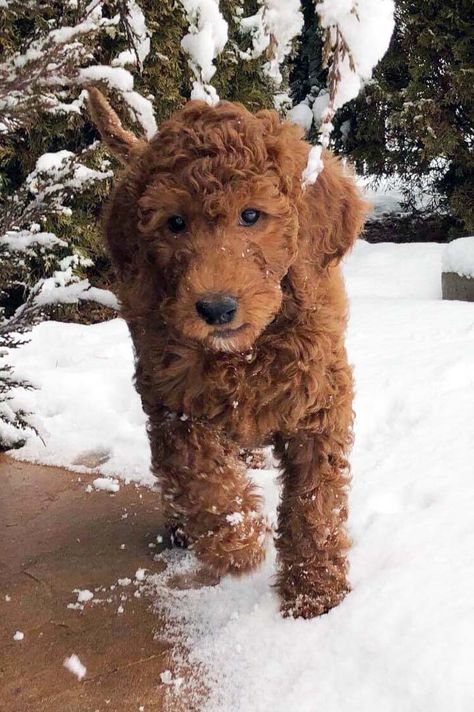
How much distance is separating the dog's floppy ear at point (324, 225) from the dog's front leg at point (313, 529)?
48 centimetres

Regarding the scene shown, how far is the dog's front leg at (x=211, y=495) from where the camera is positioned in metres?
2.22

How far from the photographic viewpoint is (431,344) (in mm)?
4555

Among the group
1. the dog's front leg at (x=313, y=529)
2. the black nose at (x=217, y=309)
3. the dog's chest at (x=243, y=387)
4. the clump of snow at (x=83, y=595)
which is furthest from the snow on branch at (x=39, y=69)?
the clump of snow at (x=83, y=595)

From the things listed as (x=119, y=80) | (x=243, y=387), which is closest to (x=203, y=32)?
(x=119, y=80)

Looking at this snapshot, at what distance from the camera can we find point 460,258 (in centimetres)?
598

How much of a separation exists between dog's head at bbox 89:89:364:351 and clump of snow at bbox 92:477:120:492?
1191mm

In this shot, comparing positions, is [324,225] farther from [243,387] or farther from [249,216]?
[243,387]

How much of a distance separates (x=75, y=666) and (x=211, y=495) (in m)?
0.65

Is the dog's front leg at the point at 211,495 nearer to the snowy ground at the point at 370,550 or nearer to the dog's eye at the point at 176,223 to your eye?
the snowy ground at the point at 370,550

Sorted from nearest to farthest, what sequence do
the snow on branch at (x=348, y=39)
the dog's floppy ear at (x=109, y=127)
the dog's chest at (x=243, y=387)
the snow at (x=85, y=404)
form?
the snow on branch at (x=348, y=39)
the dog's chest at (x=243, y=387)
the dog's floppy ear at (x=109, y=127)
the snow at (x=85, y=404)

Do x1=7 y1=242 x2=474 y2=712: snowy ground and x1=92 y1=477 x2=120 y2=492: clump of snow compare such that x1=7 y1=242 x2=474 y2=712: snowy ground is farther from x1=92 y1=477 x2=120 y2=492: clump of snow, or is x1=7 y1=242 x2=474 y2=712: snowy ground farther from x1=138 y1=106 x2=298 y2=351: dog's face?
x1=138 y1=106 x2=298 y2=351: dog's face

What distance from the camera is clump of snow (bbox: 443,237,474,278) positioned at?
19.4ft

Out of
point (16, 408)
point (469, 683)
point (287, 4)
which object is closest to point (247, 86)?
point (16, 408)

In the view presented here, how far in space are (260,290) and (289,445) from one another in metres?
0.60
